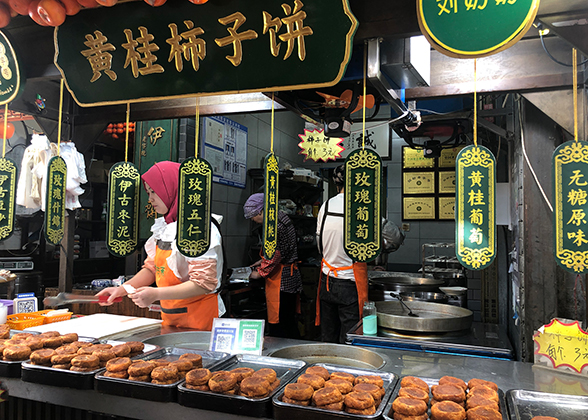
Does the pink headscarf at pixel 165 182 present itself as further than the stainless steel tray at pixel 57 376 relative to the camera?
Yes

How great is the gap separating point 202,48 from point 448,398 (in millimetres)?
2017

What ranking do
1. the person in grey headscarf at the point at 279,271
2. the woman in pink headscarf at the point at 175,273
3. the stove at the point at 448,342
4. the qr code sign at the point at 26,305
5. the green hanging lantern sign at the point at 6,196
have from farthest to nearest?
the person in grey headscarf at the point at 279,271 < the green hanging lantern sign at the point at 6,196 < the qr code sign at the point at 26,305 < the woman in pink headscarf at the point at 175,273 < the stove at the point at 448,342

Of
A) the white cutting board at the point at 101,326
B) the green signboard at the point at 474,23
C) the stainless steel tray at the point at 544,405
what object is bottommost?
the stainless steel tray at the point at 544,405

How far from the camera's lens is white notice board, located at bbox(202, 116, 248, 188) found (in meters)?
5.54

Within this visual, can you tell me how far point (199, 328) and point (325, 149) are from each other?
3586 millimetres

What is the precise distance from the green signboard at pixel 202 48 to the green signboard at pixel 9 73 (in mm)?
403

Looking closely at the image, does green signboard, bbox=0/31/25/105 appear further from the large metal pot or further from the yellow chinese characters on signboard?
the yellow chinese characters on signboard

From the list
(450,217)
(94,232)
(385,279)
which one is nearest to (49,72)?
(385,279)

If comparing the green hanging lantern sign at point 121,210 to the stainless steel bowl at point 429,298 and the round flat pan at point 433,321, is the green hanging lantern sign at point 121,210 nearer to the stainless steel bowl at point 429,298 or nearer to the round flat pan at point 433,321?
the round flat pan at point 433,321

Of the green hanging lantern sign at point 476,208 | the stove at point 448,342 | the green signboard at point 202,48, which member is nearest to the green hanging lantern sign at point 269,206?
the green signboard at point 202,48

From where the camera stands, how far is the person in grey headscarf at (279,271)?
5348 millimetres

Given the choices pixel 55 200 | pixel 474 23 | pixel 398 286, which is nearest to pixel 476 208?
pixel 474 23

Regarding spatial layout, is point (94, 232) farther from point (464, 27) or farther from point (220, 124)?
point (464, 27)

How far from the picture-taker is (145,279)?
11.3 ft
